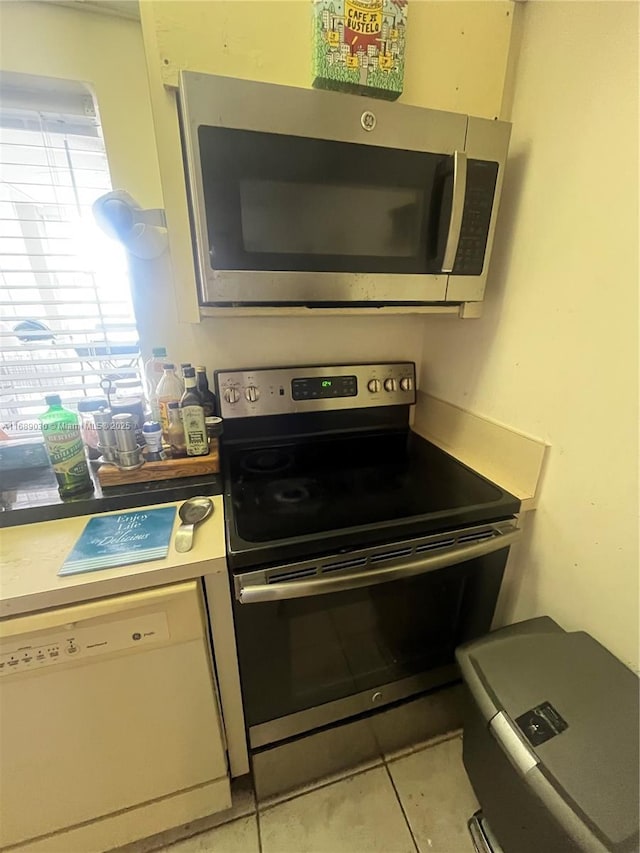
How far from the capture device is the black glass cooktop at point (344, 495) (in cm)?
79

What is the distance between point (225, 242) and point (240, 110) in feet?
0.77

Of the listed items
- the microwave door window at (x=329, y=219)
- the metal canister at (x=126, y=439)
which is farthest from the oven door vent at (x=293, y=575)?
the microwave door window at (x=329, y=219)

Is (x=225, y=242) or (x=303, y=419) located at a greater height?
(x=225, y=242)

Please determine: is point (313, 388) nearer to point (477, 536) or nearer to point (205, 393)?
point (205, 393)

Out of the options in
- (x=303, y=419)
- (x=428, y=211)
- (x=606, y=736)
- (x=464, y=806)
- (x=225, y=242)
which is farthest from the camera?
(x=303, y=419)

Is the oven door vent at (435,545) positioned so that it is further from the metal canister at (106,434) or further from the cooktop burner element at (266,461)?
the metal canister at (106,434)

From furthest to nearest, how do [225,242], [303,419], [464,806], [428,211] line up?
[303,419] < [464,806] < [428,211] < [225,242]

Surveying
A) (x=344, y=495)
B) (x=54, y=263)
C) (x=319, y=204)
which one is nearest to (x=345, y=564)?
(x=344, y=495)

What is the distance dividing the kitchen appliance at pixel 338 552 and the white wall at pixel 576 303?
15 centimetres

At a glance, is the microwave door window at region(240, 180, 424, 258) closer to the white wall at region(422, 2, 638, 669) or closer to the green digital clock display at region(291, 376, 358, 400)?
the white wall at region(422, 2, 638, 669)

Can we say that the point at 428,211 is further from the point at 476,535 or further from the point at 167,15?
the point at 476,535

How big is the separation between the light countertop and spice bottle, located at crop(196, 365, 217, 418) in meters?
0.44

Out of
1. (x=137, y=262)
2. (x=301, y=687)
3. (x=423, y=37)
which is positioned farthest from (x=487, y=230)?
(x=301, y=687)

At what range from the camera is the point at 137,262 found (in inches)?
41.6
